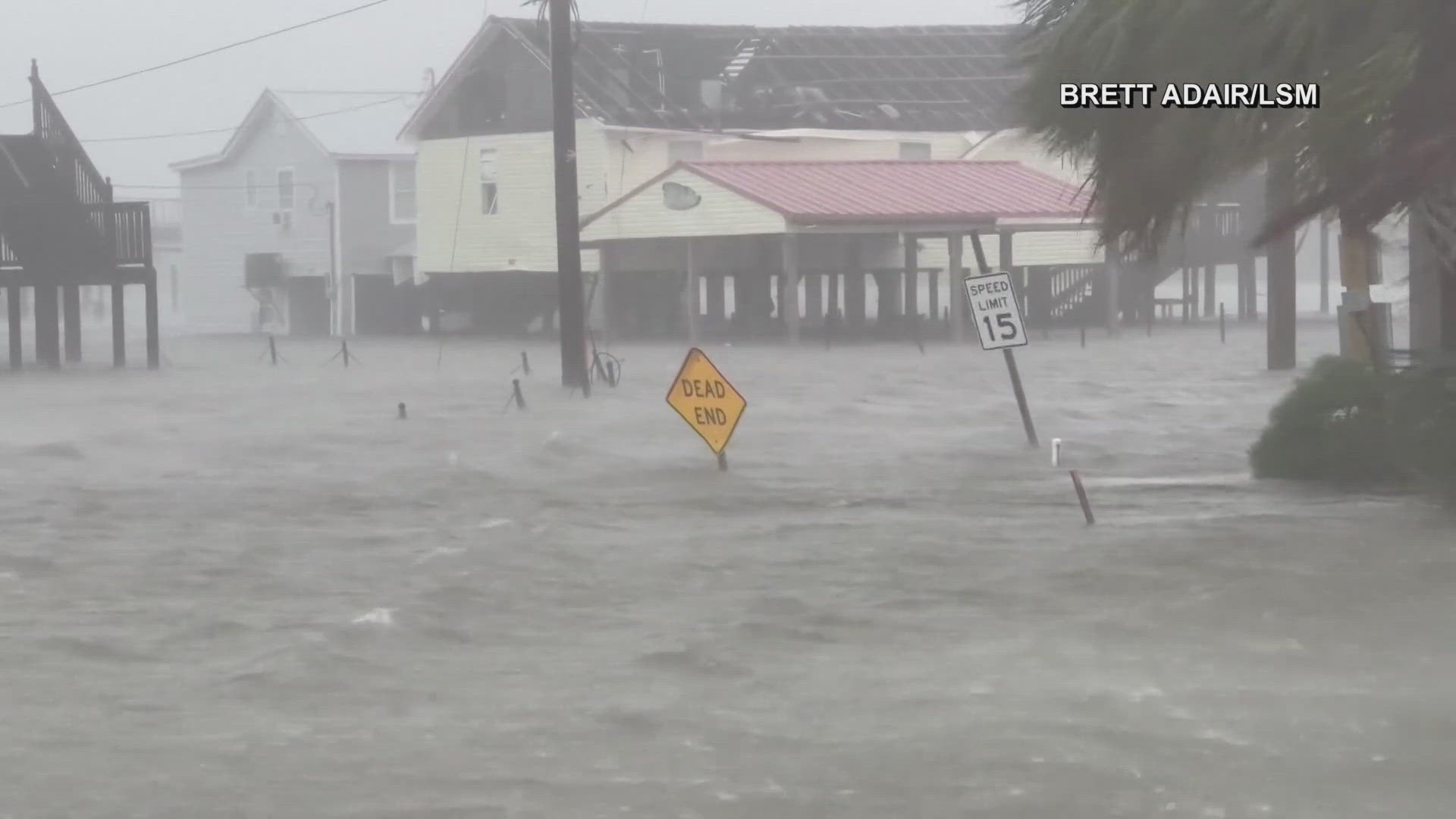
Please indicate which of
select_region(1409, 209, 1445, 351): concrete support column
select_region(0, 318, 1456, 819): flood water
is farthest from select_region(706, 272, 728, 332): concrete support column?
select_region(1409, 209, 1445, 351): concrete support column

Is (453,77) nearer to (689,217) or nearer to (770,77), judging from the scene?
(770,77)

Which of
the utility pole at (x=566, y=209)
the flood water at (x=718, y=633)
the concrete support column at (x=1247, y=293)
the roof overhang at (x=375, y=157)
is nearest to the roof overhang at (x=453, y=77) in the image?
the roof overhang at (x=375, y=157)

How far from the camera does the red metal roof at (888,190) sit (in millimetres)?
42250

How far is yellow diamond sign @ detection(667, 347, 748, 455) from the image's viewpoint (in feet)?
56.3

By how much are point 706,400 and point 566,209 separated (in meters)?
10.8

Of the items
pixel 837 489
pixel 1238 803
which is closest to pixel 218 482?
pixel 837 489

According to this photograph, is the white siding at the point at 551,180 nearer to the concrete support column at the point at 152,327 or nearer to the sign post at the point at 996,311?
the concrete support column at the point at 152,327

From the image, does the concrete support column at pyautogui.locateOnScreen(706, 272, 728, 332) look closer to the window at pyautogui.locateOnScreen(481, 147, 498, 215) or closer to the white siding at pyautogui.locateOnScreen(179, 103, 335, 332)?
the window at pyautogui.locateOnScreen(481, 147, 498, 215)

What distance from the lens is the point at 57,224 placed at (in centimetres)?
3778

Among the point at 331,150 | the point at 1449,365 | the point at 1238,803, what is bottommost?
the point at 1238,803

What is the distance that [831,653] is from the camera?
9.71m

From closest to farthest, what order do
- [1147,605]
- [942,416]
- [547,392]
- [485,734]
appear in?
[485,734] → [1147,605] → [942,416] → [547,392]

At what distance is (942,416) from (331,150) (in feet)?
121

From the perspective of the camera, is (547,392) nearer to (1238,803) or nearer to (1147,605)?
(1147,605)
